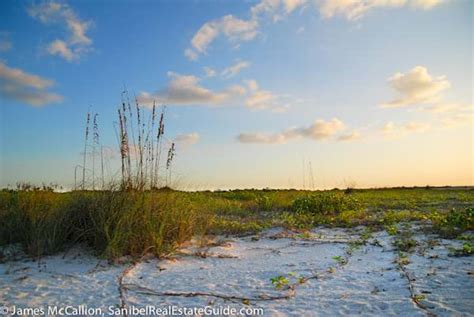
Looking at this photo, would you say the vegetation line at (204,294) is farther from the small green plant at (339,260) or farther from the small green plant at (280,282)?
the small green plant at (339,260)

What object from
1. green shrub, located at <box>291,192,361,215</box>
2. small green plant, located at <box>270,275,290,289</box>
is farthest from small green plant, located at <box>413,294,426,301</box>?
green shrub, located at <box>291,192,361,215</box>

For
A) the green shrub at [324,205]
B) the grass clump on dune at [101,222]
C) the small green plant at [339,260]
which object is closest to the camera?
the small green plant at [339,260]

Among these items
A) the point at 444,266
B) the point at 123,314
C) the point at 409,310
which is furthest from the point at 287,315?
the point at 444,266

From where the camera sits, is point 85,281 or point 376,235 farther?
point 376,235

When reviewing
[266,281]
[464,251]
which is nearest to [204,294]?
[266,281]

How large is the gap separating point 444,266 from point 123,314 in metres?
3.03

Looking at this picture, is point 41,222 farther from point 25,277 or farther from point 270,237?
point 270,237

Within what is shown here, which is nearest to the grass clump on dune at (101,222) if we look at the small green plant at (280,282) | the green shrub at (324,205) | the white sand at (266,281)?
the white sand at (266,281)

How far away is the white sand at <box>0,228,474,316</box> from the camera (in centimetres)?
325

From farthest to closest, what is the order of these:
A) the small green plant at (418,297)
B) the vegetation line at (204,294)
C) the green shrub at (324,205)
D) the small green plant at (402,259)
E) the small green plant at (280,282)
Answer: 1. the green shrub at (324,205)
2. the small green plant at (402,259)
3. the small green plant at (280,282)
4. the vegetation line at (204,294)
5. the small green plant at (418,297)

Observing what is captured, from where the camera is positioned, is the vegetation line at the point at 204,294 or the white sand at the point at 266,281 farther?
the vegetation line at the point at 204,294

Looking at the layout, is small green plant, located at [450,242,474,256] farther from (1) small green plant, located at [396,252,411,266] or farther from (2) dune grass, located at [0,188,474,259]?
(2) dune grass, located at [0,188,474,259]

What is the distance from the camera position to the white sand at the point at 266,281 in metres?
3.25

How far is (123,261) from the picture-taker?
173 inches
